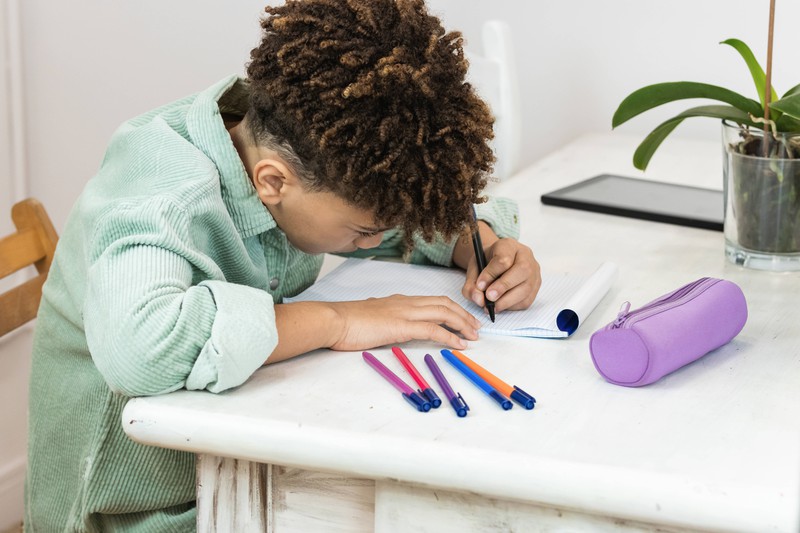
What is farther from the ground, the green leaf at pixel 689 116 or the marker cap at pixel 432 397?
the green leaf at pixel 689 116

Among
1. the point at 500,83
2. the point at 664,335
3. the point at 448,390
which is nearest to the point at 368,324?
the point at 448,390

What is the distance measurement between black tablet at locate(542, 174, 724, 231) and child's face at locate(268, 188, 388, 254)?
49 cm

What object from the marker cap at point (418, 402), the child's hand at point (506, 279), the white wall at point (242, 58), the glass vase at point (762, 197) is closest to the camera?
the marker cap at point (418, 402)

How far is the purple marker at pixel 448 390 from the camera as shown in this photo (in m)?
0.73

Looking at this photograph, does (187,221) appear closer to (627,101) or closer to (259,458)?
(259,458)

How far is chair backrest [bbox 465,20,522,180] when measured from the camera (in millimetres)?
1787

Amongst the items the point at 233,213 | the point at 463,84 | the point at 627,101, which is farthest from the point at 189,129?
the point at 627,101

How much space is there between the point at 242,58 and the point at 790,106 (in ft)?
3.73

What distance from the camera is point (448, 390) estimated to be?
76 centimetres

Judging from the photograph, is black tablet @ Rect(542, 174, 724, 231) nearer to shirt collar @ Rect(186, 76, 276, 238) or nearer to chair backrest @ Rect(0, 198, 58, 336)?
shirt collar @ Rect(186, 76, 276, 238)

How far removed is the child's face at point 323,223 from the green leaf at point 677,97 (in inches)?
13.8

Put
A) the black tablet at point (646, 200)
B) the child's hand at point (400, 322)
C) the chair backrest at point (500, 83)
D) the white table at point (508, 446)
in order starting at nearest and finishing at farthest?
the white table at point (508, 446) → the child's hand at point (400, 322) → the black tablet at point (646, 200) → the chair backrest at point (500, 83)

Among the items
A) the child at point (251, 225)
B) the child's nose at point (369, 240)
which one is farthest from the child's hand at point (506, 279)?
the child's nose at point (369, 240)

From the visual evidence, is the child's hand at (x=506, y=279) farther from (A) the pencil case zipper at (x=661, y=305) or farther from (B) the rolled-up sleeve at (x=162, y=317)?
(B) the rolled-up sleeve at (x=162, y=317)
